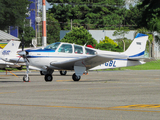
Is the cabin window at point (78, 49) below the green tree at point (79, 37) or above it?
below

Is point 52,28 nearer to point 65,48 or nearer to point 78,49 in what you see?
point 78,49

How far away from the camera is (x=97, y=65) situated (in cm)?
1836

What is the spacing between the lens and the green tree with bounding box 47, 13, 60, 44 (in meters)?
87.9

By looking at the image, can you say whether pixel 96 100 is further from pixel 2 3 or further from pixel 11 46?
pixel 2 3

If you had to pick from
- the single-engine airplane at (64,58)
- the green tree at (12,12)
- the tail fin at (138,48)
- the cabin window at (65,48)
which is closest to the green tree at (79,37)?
the green tree at (12,12)

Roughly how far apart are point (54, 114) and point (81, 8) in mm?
83688

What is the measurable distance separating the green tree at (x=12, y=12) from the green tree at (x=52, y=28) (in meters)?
21.5

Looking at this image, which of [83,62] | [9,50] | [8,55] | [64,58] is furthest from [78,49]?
[9,50]

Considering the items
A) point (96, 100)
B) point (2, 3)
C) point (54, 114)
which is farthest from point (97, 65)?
point (2, 3)

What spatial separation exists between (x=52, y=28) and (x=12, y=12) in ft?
91.2

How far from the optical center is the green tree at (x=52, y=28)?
3462 inches

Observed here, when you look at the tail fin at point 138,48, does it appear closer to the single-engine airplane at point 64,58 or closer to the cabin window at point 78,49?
the single-engine airplane at point 64,58

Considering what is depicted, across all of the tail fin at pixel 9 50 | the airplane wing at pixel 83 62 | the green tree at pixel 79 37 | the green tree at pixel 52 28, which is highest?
the green tree at pixel 52 28

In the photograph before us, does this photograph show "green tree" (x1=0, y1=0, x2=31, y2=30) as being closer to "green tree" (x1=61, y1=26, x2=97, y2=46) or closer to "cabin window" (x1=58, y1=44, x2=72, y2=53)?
"green tree" (x1=61, y1=26, x2=97, y2=46)
